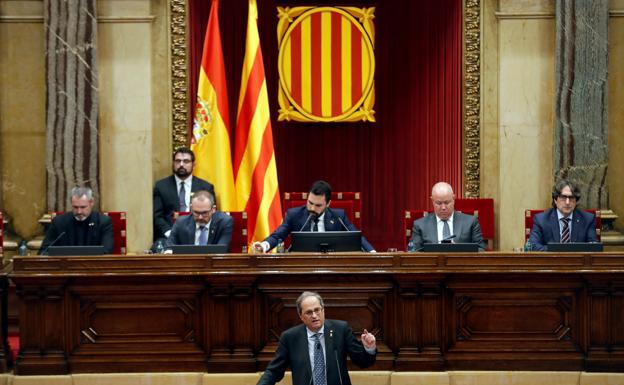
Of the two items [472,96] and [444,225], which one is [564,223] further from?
[472,96]

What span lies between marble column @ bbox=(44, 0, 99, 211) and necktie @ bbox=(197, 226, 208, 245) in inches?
57.7

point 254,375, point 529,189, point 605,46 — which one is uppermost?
point 605,46

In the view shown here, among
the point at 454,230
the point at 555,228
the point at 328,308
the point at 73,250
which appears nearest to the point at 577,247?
the point at 555,228

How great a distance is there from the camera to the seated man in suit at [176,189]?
8.83 metres

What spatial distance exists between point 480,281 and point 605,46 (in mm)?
2758

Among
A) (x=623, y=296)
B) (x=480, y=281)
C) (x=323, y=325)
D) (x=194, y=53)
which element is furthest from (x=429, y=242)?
(x=194, y=53)

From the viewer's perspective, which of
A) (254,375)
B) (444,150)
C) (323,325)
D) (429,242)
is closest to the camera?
(323,325)

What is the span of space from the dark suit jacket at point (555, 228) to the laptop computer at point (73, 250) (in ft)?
9.26

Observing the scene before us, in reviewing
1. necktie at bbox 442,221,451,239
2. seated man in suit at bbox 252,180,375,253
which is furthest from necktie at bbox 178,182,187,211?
necktie at bbox 442,221,451,239

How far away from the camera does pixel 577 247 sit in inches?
288

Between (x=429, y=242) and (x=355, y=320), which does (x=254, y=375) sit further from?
(x=429, y=242)

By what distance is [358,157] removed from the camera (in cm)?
1108

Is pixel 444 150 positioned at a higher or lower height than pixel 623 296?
higher

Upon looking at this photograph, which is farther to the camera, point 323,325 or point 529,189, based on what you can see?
point 529,189
